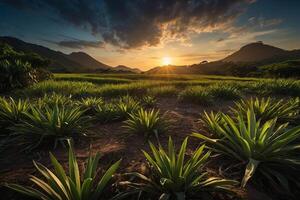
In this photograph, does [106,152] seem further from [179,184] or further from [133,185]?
[179,184]

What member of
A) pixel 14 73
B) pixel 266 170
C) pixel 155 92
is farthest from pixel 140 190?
pixel 14 73

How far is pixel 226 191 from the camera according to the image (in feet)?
7.43

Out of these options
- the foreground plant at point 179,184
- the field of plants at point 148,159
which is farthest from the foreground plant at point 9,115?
the foreground plant at point 179,184

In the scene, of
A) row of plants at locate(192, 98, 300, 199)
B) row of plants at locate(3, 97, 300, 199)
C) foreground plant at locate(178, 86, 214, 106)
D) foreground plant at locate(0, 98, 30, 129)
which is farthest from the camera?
foreground plant at locate(178, 86, 214, 106)

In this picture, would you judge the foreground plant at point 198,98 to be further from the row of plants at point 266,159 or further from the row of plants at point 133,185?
the row of plants at point 133,185

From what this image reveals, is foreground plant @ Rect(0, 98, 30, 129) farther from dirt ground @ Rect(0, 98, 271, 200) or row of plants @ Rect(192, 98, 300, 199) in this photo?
row of plants @ Rect(192, 98, 300, 199)

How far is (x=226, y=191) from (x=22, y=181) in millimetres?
2507

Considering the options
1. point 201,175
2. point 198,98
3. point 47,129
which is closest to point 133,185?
point 201,175

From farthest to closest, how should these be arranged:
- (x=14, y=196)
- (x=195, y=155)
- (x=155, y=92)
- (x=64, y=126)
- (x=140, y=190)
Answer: (x=155, y=92), (x=64, y=126), (x=195, y=155), (x=14, y=196), (x=140, y=190)

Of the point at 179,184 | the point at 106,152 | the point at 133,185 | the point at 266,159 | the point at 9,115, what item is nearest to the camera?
the point at 179,184

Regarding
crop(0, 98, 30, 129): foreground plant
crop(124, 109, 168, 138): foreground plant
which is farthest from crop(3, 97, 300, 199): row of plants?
crop(0, 98, 30, 129): foreground plant

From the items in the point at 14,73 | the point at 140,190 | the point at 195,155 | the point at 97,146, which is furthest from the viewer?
the point at 14,73

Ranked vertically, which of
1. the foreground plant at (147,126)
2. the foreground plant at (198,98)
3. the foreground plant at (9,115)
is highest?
the foreground plant at (9,115)

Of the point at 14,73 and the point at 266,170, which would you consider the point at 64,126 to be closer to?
the point at 266,170
